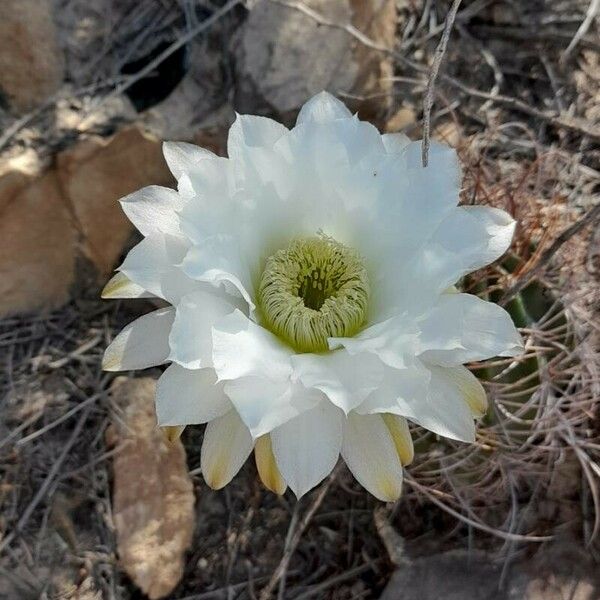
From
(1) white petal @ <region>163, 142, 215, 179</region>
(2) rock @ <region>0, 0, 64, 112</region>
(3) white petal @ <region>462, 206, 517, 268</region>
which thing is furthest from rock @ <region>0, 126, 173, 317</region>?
(3) white petal @ <region>462, 206, 517, 268</region>

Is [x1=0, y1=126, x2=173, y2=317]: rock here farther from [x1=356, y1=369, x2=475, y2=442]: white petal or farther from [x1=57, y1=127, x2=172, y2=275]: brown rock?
[x1=356, y1=369, x2=475, y2=442]: white petal

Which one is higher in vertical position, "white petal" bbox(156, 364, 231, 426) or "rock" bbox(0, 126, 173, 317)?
"white petal" bbox(156, 364, 231, 426)

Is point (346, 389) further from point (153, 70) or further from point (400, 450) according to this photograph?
point (153, 70)

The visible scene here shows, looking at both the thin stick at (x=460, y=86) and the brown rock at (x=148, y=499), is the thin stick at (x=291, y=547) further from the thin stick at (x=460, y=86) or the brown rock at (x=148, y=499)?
the thin stick at (x=460, y=86)

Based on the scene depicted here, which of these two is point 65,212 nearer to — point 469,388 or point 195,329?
point 195,329

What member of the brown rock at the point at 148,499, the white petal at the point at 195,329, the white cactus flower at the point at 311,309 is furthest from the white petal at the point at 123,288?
the brown rock at the point at 148,499

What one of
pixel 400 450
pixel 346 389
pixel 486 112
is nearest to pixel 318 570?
pixel 400 450
